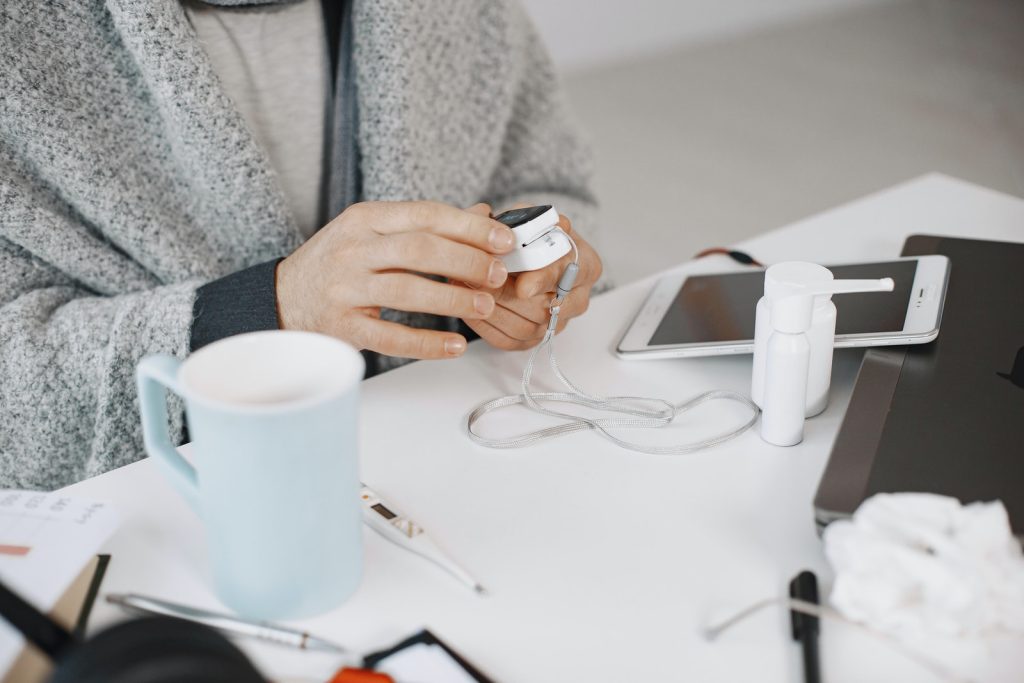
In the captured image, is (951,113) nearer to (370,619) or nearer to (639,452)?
(639,452)

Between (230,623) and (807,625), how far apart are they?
285mm

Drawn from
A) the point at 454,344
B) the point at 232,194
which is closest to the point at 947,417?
the point at 454,344

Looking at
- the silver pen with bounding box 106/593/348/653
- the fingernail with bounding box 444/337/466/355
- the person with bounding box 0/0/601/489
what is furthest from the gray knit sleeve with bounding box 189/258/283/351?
the silver pen with bounding box 106/593/348/653

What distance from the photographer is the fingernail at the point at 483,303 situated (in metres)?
0.68

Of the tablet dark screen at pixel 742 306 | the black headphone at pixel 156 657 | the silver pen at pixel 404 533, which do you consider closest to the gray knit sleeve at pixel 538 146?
the tablet dark screen at pixel 742 306

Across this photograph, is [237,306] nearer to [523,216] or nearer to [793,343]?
[523,216]

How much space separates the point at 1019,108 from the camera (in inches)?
112

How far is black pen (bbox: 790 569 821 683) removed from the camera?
1.53ft

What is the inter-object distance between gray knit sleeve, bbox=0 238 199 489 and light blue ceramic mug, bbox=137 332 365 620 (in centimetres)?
25

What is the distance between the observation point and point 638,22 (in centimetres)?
351

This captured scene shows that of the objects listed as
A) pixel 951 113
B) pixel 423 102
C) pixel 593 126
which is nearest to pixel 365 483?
pixel 423 102

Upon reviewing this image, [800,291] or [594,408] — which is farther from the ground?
[800,291]

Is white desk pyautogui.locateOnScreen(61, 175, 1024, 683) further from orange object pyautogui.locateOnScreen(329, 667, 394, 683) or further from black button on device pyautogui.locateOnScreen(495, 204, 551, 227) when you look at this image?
black button on device pyautogui.locateOnScreen(495, 204, 551, 227)

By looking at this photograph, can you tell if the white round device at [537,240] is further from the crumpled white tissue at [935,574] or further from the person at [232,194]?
the crumpled white tissue at [935,574]
